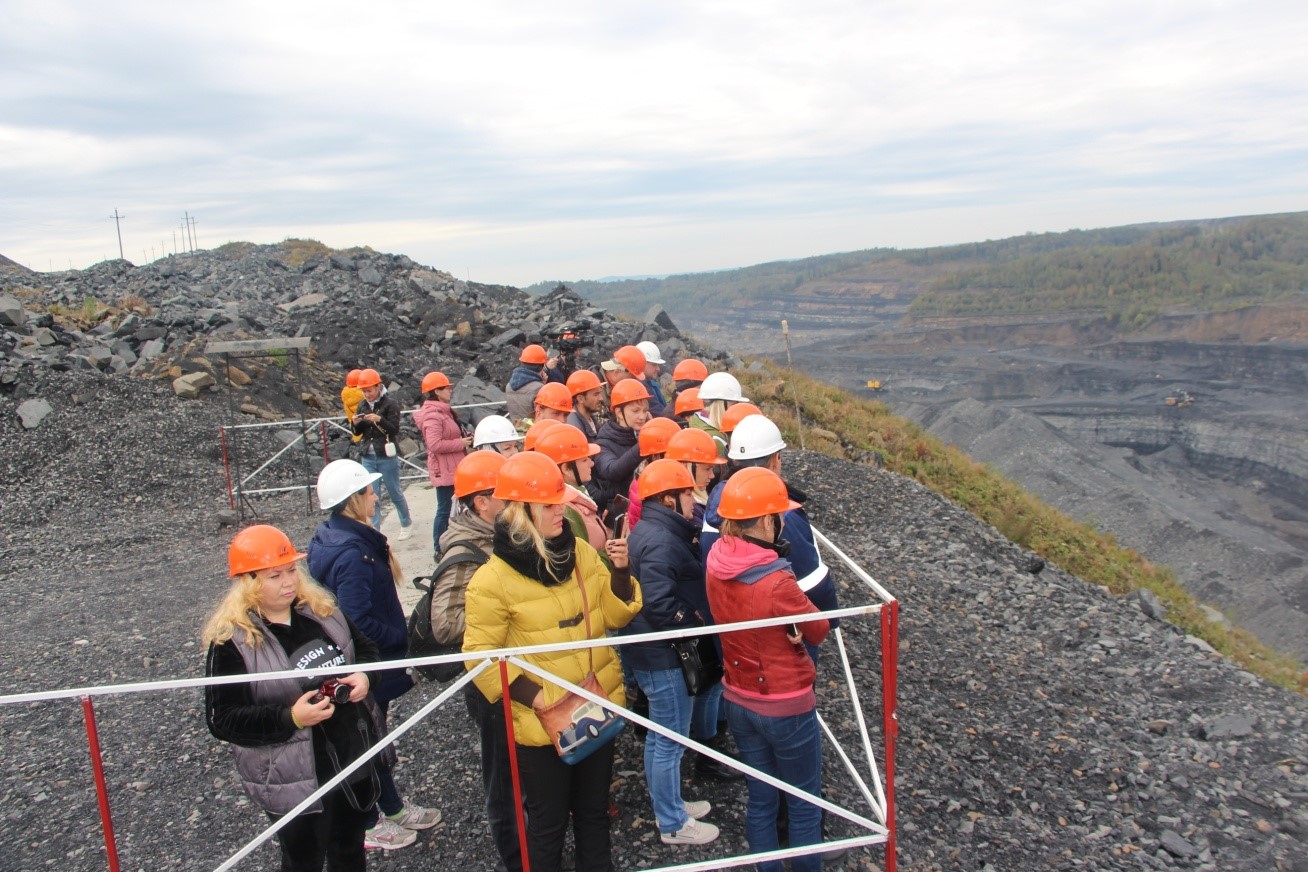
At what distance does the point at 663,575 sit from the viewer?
3.77 metres

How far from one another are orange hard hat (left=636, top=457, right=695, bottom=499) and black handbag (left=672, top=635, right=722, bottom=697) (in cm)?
68

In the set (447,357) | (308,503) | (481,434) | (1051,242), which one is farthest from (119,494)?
(1051,242)

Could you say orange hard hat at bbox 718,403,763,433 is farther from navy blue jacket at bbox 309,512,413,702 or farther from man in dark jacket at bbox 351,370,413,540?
man in dark jacket at bbox 351,370,413,540

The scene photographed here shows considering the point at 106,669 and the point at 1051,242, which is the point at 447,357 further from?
the point at 1051,242

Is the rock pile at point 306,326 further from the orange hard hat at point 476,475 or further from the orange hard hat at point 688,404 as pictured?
the orange hard hat at point 476,475

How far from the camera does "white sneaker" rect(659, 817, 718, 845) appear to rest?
159 inches

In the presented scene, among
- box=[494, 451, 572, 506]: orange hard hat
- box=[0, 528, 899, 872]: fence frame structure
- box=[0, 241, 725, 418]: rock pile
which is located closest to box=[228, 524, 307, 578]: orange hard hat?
box=[0, 528, 899, 872]: fence frame structure

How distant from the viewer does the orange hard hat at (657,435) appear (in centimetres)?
489

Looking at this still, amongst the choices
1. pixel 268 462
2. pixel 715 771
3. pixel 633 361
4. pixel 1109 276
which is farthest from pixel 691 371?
pixel 1109 276

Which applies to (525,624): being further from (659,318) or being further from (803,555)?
(659,318)

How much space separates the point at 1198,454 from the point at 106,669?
129 ft

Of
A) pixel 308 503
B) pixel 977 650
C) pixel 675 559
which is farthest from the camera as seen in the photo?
pixel 308 503

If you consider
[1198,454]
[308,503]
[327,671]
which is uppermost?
[327,671]

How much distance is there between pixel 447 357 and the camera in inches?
732
